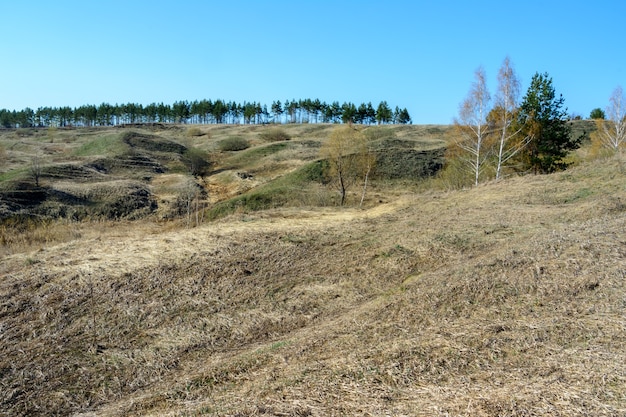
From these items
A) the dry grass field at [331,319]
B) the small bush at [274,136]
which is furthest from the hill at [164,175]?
the dry grass field at [331,319]

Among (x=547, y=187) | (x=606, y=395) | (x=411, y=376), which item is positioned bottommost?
(x=411, y=376)

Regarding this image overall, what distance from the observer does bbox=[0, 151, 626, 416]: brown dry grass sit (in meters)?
4.87

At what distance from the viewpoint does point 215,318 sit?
9188mm

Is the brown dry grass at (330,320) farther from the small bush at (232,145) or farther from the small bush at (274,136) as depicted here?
the small bush at (274,136)

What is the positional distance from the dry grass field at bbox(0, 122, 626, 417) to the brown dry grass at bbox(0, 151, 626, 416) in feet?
0.11

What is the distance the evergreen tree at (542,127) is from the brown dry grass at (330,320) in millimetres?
16357

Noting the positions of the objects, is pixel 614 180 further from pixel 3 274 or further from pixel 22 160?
pixel 22 160

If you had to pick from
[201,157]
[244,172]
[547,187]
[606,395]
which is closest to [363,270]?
[606,395]

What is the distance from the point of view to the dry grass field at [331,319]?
16.0 ft

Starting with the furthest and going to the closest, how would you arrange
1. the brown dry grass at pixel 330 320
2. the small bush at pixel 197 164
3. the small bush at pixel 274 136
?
the small bush at pixel 274 136 < the small bush at pixel 197 164 < the brown dry grass at pixel 330 320

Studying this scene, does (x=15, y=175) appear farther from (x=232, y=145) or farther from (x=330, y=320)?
(x=330, y=320)

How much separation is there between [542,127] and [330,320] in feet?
90.7

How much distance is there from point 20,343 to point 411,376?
7133 millimetres

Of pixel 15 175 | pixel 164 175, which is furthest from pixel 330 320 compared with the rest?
pixel 164 175
